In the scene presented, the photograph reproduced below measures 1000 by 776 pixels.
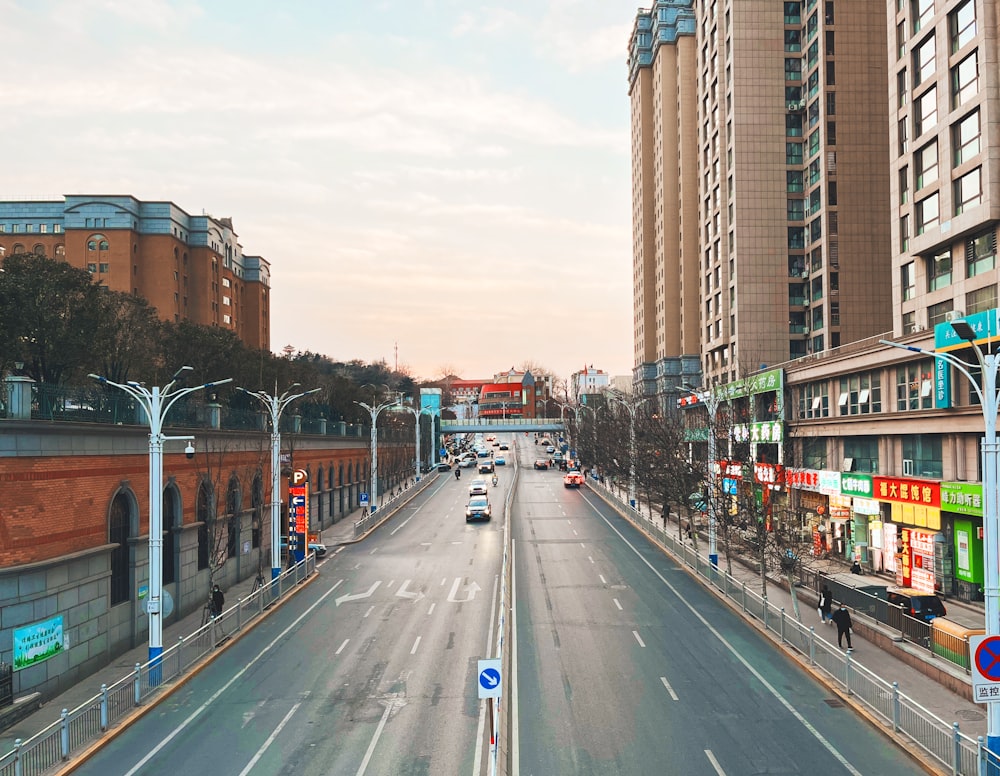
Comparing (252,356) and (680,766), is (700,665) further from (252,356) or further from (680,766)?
(252,356)

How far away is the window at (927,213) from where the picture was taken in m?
35.3

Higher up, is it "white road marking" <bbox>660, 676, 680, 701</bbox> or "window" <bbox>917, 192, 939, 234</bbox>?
"window" <bbox>917, 192, 939, 234</bbox>

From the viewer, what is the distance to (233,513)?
121 ft

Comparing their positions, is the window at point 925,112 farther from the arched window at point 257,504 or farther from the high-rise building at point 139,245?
the high-rise building at point 139,245

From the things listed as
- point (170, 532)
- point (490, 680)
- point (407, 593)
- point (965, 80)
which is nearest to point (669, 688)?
point (490, 680)

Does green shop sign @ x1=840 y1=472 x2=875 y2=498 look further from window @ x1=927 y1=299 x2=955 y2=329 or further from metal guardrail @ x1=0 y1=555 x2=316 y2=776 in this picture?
metal guardrail @ x1=0 y1=555 x2=316 y2=776

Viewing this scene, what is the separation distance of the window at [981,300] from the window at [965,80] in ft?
24.6

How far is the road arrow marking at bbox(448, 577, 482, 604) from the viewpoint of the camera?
32000 millimetres

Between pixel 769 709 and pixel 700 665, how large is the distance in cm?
383

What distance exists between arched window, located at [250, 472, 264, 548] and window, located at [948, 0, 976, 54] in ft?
116

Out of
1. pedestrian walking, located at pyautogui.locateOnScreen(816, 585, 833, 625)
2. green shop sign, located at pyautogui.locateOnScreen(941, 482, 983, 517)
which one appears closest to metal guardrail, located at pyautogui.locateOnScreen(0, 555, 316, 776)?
pedestrian walking, located at pyautogui.locateOnScreen(816, 585, 833, 625)

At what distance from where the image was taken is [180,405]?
31.8 metres

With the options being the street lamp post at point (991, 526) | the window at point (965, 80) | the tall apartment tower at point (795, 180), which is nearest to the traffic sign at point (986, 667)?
the street lamp post at point (991, 526)

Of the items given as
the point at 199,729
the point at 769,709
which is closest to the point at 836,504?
the point at 769,709
